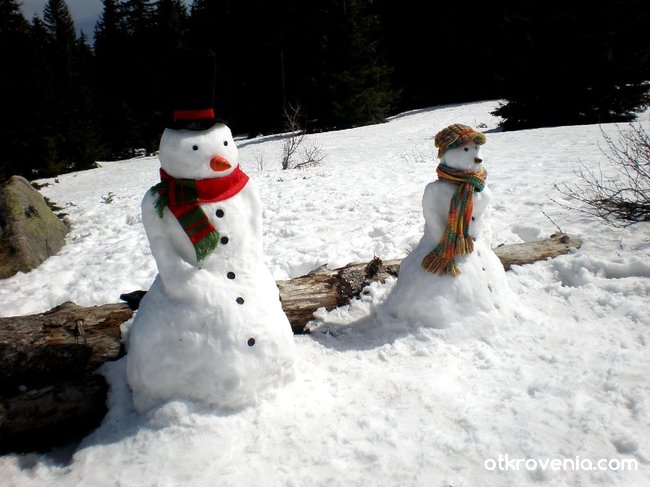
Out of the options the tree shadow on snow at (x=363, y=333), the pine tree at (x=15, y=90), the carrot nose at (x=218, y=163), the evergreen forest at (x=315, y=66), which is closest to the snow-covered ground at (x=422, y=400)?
the tree shadow on snow at (x=363, y=333)

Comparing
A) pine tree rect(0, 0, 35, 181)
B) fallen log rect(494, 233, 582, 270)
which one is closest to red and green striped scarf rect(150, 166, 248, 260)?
fallen log rect(494, 233, 582, 270)

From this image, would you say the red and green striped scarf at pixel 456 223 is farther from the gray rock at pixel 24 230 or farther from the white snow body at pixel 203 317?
the gray rock at pixel 24 230

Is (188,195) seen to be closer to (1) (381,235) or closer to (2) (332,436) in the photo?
(2) (332,436)

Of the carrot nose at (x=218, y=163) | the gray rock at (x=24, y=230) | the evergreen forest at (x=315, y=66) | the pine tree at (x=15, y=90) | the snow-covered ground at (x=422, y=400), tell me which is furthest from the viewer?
the pine tree at (x=15, y=90)

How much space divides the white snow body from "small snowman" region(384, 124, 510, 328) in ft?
4.10

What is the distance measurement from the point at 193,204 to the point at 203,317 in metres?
0.69

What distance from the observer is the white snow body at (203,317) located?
→ 2.59 m

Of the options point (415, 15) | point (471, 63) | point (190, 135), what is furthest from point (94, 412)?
point (415, 15)

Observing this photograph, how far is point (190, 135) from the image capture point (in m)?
2.63

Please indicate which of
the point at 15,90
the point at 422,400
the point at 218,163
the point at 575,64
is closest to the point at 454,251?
the point at 422,400

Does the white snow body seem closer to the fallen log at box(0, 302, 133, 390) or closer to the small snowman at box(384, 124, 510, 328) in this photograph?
the fallen log at box(0, 302, 133, 390)

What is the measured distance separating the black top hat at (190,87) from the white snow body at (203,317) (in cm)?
8

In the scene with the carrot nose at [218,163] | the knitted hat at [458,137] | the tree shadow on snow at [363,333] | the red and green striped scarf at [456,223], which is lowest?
the tree shadow on snow at [363,333]

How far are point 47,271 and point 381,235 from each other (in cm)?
459
